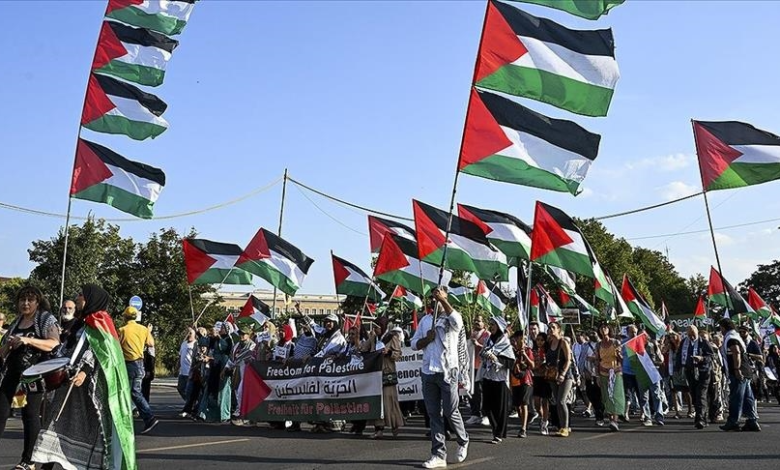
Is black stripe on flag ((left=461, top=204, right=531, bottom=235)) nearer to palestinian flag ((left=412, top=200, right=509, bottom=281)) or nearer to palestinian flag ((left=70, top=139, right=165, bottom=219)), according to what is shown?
palestinian flag ((left=412, top=200, right=509, bottom=281))

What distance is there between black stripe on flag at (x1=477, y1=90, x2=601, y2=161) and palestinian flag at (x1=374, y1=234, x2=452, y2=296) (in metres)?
7.15

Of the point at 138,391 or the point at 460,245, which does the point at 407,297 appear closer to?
the point at 460,245

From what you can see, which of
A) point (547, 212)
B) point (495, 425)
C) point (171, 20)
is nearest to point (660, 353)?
point (547, 212)

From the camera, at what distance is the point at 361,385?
42.5 ft

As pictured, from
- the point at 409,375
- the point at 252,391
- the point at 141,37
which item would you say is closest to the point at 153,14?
the point at 141,37

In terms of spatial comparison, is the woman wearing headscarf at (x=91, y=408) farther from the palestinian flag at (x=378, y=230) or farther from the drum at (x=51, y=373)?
the palestinian flag at (x=378, y=230)

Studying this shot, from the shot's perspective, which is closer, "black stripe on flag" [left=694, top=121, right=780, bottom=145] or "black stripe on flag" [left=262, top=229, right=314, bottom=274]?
"black stripe on flag" [left=694, top=121, right=780, bottom=145]

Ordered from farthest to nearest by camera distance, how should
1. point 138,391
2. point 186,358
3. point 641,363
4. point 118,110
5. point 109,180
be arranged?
point 186,358, point 118,110, point 109,180, point 641,363, point 138,391

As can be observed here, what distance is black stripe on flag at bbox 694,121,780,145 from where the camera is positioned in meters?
14.1

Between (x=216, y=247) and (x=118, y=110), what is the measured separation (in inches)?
189

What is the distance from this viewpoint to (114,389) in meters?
Result: 7.19

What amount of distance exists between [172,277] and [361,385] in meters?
41.1

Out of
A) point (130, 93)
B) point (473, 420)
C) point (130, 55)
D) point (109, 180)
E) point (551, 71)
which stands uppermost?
point (130, 55)

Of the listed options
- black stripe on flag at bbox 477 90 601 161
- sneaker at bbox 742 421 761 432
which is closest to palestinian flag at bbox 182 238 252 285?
black stripe on flag at bbox 477 90 601 161
